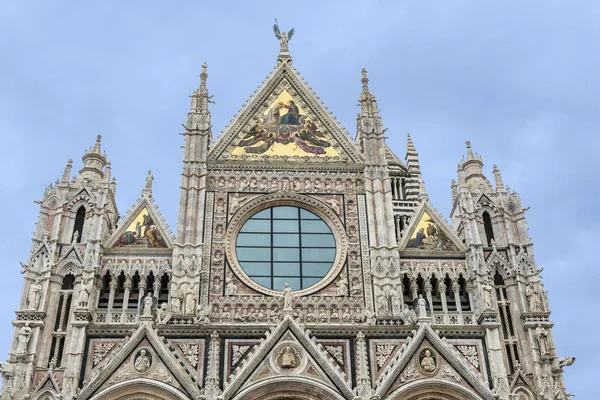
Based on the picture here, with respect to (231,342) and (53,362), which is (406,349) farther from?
(53,362)

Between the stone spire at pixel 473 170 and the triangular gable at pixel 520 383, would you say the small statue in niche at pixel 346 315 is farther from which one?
the stone spire at pixel 473 170

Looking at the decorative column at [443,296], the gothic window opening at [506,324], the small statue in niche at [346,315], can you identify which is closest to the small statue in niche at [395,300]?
the small statue in niche at [346,315]

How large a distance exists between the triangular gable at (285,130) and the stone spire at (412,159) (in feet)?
38.4

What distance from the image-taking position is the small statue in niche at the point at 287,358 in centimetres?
1988

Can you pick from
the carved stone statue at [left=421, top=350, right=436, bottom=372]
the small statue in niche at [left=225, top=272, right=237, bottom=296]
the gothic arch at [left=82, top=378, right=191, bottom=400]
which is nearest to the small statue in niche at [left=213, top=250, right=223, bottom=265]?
the small statue in niche at [left=225, top=272, right=237, bottom=296]

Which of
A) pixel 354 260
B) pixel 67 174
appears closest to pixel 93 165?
pixel 67 174

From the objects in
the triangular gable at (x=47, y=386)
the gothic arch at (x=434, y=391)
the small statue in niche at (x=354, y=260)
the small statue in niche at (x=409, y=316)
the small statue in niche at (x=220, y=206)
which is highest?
the small statue in niche at (x=220, y=206)

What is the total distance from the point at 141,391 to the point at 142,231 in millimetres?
5255

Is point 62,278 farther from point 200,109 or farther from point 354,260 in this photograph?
point 354,260

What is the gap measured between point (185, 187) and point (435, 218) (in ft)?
25.1

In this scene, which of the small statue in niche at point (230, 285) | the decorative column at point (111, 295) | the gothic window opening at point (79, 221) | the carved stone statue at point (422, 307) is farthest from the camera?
the gothic window opening at point (79, 221)

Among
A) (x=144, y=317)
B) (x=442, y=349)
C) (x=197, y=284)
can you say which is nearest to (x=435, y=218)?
(x=442, y=349)

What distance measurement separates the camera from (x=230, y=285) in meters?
21.9

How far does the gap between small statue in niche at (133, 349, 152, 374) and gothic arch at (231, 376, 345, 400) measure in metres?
2.66
